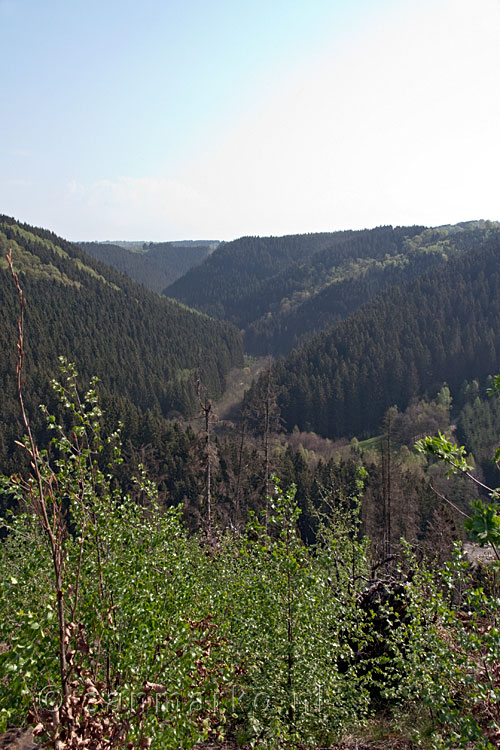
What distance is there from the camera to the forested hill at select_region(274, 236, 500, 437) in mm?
115250

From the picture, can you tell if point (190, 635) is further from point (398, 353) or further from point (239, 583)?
point (398, 353)

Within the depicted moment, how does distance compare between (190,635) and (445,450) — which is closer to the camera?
(445,450)

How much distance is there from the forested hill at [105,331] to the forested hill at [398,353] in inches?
1030

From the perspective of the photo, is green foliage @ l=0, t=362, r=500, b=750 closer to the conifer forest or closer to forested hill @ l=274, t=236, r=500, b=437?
the conifer forest

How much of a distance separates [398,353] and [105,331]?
7800 centimetres

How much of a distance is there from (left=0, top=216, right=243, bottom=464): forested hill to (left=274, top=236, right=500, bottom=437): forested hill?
2617 centimetres

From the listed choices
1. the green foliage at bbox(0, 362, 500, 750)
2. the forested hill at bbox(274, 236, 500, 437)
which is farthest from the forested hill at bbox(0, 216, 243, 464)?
the green foliage at bbox(0, 362, 500, 750)

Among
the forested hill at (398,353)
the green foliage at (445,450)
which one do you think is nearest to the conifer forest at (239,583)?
the green foliage at (445,450)

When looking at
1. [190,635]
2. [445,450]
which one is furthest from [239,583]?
[445,450]

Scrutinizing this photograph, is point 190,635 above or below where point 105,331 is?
below

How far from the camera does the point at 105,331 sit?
5423 inches

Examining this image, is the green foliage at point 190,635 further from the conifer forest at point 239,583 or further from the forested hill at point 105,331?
the forested hill at point 105,331

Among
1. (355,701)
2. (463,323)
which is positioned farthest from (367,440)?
(355,701)

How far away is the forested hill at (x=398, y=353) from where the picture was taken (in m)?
115
